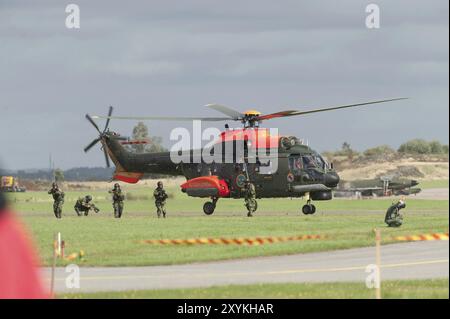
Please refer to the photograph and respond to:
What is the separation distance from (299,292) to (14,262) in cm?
1206

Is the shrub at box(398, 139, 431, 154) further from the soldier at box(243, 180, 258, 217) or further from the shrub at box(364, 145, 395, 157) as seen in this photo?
the soldier at box(243, 180, 258, 217)

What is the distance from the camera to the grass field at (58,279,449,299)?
42.8ft

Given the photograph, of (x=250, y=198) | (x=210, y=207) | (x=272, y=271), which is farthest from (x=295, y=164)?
(x=272, y=271)

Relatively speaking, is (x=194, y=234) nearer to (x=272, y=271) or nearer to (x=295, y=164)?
(x=272, y=271)

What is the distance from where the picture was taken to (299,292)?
534 inches

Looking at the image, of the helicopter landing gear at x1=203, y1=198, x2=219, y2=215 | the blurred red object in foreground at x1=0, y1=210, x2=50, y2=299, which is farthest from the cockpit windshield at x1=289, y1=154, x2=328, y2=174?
the blurred red object in foreground at x1=0, y1=210, x2=50, y2=299

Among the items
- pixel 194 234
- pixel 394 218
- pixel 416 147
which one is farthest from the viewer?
pixel 416 147

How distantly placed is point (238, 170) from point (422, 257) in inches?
822

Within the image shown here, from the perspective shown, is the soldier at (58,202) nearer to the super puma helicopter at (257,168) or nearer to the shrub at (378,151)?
the super puma helicopter at (257,168)

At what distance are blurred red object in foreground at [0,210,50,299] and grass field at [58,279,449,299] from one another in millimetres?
11174

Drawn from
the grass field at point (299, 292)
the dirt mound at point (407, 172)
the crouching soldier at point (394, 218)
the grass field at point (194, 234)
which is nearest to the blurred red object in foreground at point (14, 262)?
the grass field at point (299, 292)
